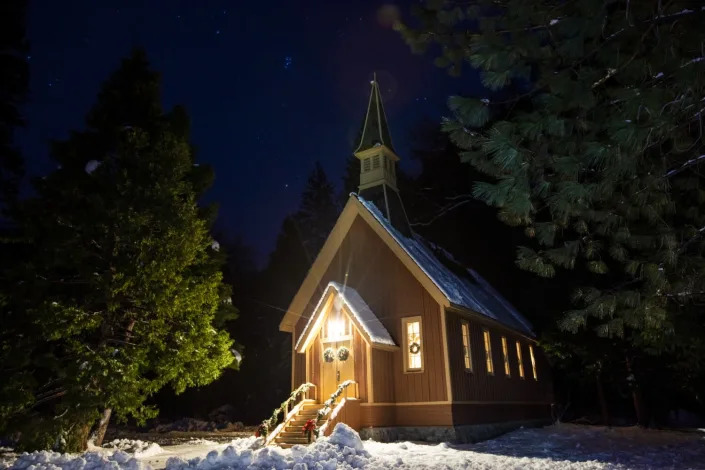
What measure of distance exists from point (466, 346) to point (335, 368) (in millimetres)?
4349

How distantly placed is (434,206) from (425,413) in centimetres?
2018

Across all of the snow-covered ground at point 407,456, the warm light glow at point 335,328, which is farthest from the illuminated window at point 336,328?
the snow-covered ground at point 407,456

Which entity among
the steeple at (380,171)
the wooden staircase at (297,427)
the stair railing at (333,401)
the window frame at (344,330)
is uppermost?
the steeple at (380,171)

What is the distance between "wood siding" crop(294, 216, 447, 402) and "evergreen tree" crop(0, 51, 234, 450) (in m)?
5.30

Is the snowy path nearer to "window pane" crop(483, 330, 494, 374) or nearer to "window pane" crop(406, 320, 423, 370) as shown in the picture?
"window pane" crop(406, 320, 423, 370)

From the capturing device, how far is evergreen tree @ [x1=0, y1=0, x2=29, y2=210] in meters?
14.9

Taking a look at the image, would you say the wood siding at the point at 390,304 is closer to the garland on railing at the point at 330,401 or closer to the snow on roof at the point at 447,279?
the snow on roof at the point at 447,279

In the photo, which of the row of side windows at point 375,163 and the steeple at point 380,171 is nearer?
the steeple at point 380,171

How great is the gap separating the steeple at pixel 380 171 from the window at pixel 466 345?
14.9ft

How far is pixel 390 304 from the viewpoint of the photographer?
625 inches

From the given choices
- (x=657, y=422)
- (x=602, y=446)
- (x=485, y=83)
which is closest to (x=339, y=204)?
(x=657, y=422)

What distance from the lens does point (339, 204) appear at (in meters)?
42.6

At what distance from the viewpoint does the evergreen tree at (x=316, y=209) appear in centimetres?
3972

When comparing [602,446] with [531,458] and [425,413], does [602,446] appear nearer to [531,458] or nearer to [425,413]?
[531,458]
